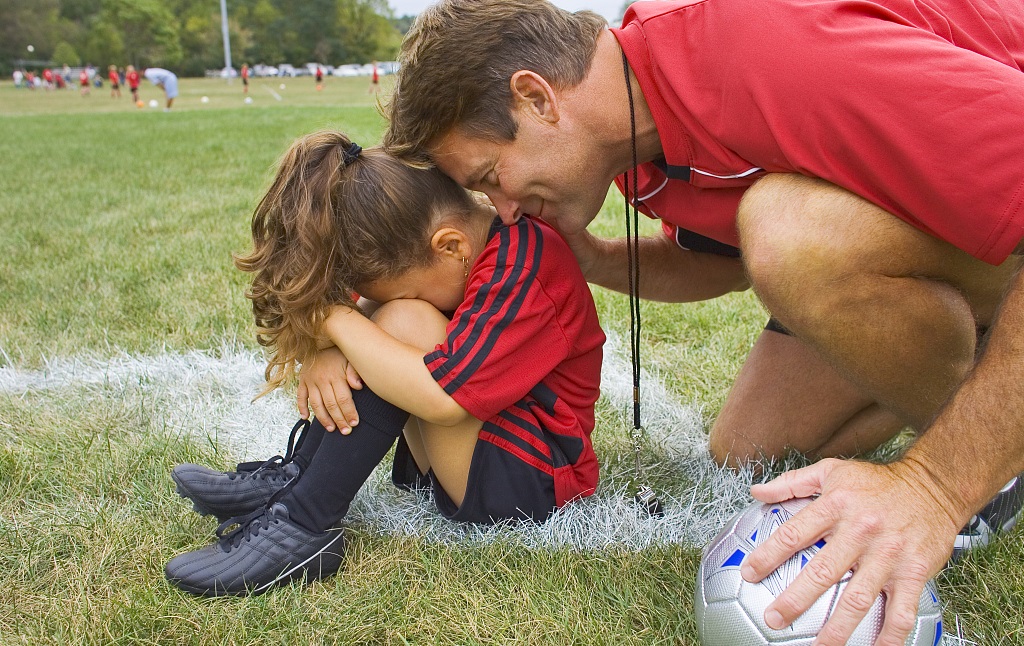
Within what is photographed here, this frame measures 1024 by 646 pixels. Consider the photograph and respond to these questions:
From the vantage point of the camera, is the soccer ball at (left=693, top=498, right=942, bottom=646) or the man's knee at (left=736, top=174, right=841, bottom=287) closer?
the soccer ball at (left=693, top=498, right=942, bottom=646)

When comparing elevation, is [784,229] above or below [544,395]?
above

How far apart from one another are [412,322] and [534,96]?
615 mm

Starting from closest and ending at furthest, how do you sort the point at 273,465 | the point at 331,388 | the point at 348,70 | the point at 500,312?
the point at 500,312, the point at 331,388, the point at 273,465, the point at 348,70

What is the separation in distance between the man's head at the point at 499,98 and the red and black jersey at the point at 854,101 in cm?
18

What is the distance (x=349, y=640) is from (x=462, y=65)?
1319mm

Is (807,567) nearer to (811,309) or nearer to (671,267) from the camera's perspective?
(811,309)

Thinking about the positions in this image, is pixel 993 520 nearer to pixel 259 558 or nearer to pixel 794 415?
pixel 794 415

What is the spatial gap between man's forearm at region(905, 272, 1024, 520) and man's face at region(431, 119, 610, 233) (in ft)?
3.28

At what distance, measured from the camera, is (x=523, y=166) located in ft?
6.83

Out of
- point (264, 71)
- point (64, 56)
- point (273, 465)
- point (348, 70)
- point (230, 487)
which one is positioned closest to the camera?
point (230, 487)

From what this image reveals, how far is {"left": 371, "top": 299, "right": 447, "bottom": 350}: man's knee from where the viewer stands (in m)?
2.04

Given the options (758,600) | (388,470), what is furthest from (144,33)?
(758,600)

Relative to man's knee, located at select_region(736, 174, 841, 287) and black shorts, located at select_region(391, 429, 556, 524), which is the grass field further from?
man's knee, located at select_region(736, 174, 841, 287)

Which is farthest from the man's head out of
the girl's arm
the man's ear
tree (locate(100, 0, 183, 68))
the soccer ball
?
tree (locate(100, 0, 183, 68))
